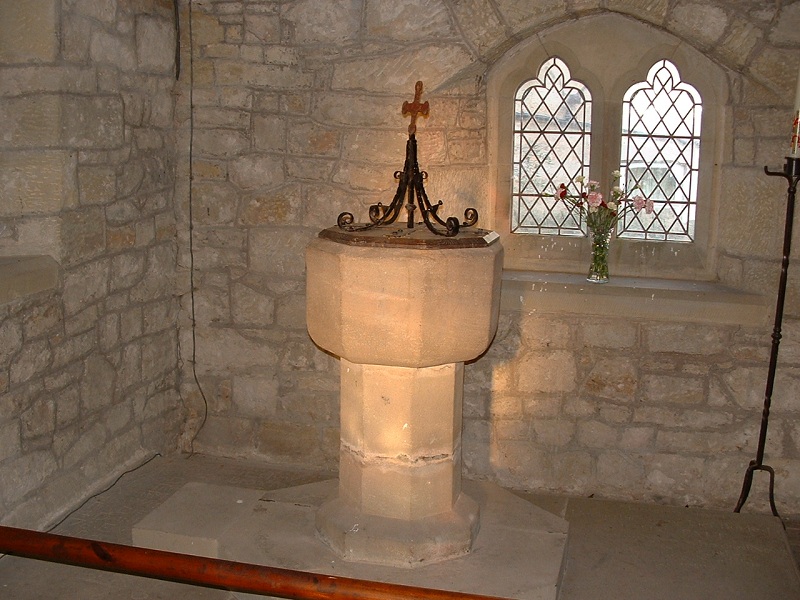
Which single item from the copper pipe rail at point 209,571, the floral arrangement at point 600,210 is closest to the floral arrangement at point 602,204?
the floral arrangement at point 600,210

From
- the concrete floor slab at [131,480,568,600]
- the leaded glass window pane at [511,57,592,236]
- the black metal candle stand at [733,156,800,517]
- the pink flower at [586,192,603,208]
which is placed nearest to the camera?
the concrete floor slab at [131,480,568,600]

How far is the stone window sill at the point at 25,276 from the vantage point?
3746 millimetres

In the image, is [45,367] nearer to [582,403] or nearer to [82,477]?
[82,477]

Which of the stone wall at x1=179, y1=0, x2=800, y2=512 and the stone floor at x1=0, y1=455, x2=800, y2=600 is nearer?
the stone floor at x1=0, y1=455, x2=800, y2=600

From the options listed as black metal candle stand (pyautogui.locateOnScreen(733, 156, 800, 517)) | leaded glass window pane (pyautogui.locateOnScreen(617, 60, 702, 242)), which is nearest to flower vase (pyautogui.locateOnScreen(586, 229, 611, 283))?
leaded glass window pane (pyautogui.locateOnScreen(617, 60, 702, 242))

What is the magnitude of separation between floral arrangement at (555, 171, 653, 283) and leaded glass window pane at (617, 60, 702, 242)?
4.5 inches

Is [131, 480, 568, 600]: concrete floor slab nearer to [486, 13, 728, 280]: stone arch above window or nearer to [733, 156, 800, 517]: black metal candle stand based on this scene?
[733, 156, 800, 517]: black metal candle stand

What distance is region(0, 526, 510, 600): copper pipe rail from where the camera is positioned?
1.63 meters

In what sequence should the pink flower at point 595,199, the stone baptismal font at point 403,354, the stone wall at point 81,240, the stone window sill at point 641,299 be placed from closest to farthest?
the stone baptismal font at point 403,354 → the stone wall at point 81,240 → the stone window sill at point 641,299 → the pink flower at point 595,199

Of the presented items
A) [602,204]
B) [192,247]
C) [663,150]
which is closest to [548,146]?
[602,204]

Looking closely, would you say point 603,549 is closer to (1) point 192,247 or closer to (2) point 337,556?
(2) point 337,556

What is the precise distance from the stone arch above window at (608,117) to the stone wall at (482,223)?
0.10m

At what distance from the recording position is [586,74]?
4789 mm

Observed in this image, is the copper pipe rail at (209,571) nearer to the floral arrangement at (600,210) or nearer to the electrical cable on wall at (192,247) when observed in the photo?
the floral arrangement at (600,210)
